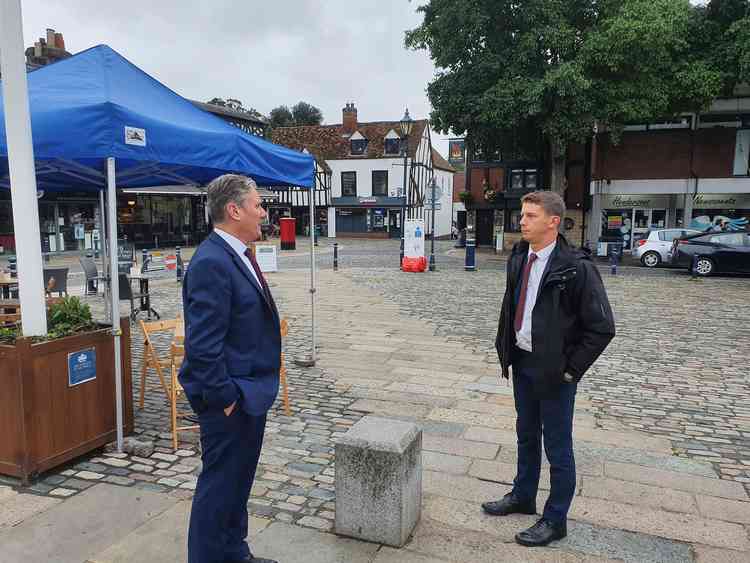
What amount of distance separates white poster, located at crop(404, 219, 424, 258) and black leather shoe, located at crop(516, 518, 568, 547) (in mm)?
15546

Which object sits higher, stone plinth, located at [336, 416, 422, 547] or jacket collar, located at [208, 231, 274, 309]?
jacket collar, located at [208, 231, 274, 309]

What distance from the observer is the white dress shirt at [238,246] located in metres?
2.71

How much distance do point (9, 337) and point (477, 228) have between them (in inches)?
1139

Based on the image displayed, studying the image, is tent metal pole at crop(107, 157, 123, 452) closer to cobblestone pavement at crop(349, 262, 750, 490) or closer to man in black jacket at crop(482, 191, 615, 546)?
man in black jacket at crop(482, 191, 615, 546)

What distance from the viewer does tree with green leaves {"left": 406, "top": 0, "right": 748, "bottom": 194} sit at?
20.0 meters

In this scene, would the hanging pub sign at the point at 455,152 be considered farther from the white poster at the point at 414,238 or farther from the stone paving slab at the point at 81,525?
the stone paving slab at the point at 81,525

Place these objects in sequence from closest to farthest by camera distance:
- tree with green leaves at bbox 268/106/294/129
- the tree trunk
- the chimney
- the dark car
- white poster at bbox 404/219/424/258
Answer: the dark car → white poster at bbox 404/219/424/258 → the tree trunk → the chimney → tree with green leaves at bbox 268/106/294/129

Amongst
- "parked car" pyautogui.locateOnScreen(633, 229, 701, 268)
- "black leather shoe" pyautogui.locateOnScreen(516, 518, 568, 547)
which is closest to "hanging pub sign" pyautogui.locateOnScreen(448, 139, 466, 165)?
"parked car" pyautogui.locateOnScreen(633, 229, 701, 268)

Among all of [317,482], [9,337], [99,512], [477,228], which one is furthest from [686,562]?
[477,228]

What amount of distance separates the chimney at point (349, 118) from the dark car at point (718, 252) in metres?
33.3

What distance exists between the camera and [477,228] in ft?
104

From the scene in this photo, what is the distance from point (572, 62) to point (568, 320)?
19918 millimetres

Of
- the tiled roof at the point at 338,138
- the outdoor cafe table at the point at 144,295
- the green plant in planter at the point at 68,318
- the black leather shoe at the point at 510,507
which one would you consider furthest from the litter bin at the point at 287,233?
the black leather shoe at the point at 510,507

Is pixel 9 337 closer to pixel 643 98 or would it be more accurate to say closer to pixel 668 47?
pixel 643 98
